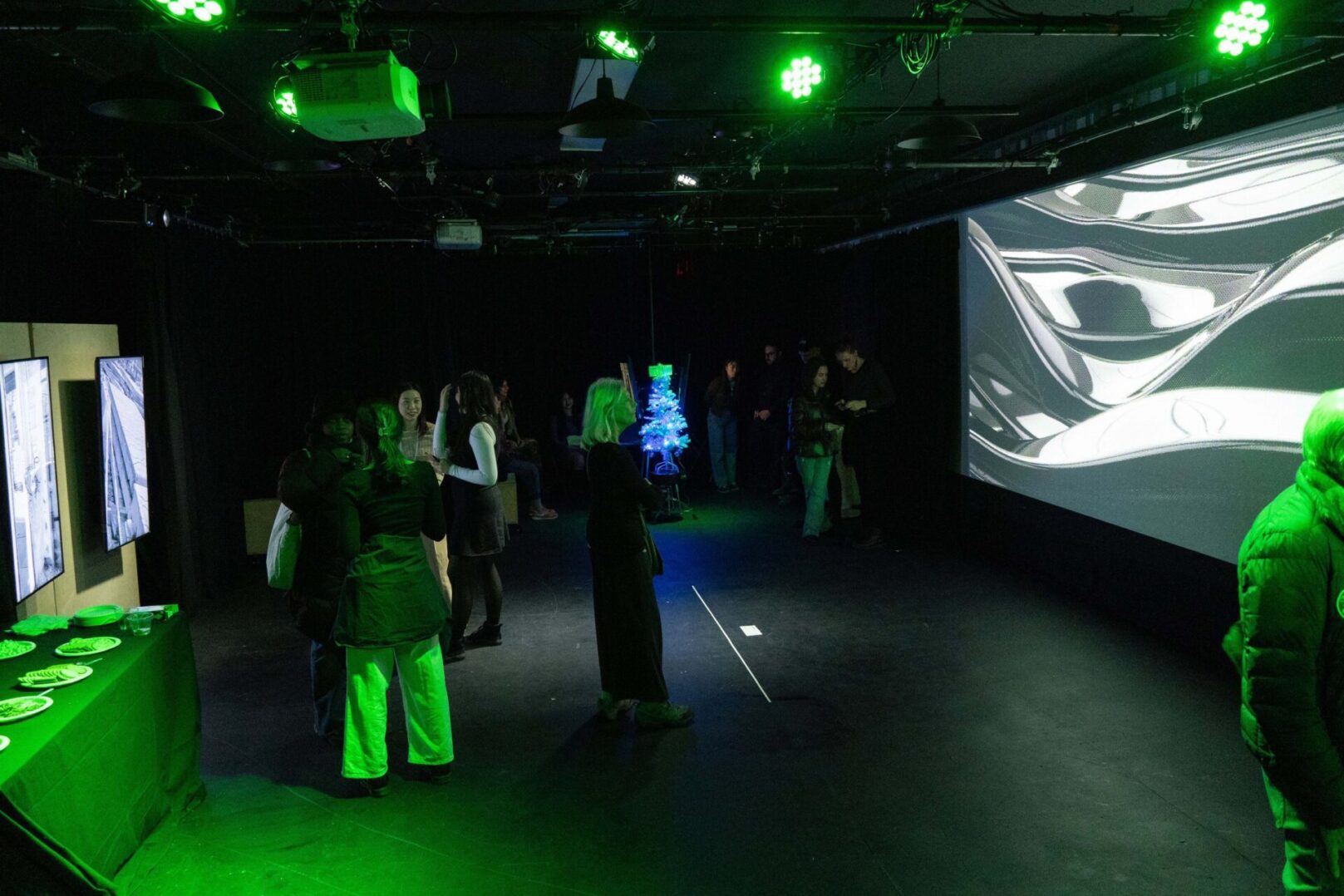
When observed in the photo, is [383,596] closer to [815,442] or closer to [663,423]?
[815,442]

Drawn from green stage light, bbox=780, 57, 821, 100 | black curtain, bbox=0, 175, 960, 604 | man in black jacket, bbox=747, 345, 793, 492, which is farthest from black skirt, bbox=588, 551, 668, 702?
man in black jacket, bbox=747, 345, 793, 492

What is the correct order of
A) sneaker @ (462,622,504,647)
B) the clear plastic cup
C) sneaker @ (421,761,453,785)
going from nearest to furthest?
the clear plastic cup < sneaker @ (421,761,453,785) < sneaker @ (462,622,504,647)

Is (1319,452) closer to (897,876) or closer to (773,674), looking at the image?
(897,876)

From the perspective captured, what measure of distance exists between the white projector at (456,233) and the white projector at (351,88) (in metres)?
5.24

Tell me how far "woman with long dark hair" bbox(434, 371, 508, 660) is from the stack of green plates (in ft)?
5.45

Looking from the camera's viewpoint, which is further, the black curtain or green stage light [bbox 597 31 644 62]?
the black curtain

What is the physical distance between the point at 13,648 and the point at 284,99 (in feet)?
10.2

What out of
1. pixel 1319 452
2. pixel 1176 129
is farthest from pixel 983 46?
pixel 1319 452

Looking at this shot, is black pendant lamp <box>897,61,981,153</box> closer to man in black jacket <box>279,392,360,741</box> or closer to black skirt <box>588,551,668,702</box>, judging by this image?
black skirt <box>588,551,668,702</box>

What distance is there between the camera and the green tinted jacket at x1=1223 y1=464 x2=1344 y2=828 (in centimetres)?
190

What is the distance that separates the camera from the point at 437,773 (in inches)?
149

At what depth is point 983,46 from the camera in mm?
5340

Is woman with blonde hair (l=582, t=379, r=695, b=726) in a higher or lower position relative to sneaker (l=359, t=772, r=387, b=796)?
higher

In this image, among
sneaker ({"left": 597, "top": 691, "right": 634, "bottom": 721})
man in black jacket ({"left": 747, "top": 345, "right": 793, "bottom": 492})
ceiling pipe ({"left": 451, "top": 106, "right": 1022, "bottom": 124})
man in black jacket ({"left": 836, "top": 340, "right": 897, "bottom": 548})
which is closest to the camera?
sneaker ({"left": 597, "top": 691, "right": 634, "bottom": 721})
